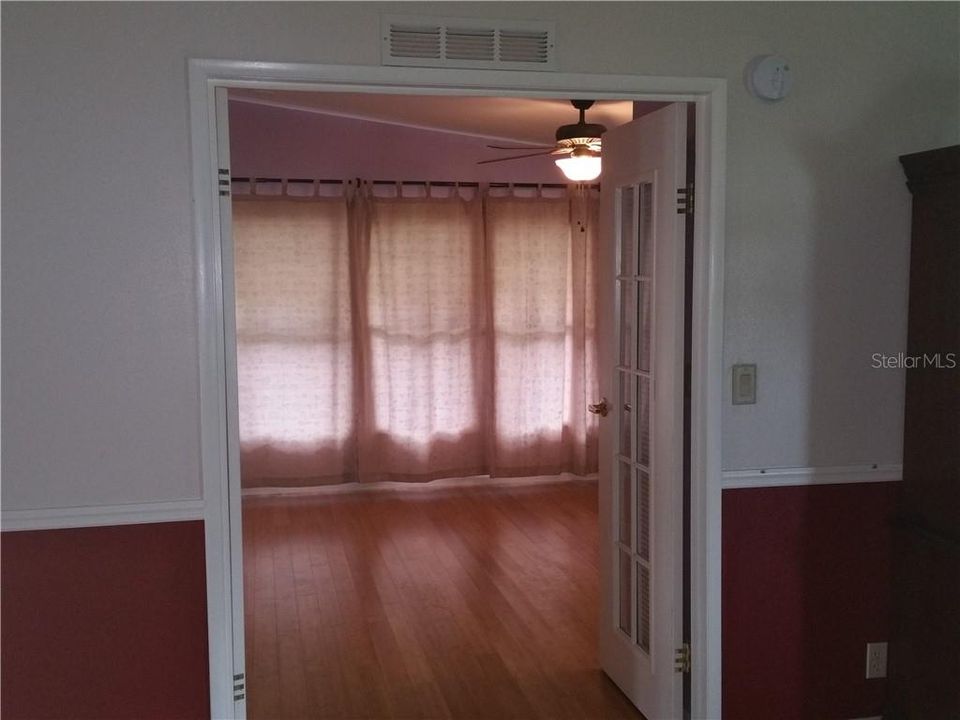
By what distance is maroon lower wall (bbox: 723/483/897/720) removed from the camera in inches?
115

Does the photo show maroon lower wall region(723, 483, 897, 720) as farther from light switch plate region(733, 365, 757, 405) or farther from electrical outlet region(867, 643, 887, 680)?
light switch plate region(733, 365, 757, 405)

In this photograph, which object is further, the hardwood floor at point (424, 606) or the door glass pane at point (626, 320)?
the hardwood floor at point (424, 606)

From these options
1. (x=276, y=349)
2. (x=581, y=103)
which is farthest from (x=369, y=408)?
(x=581, y=103)

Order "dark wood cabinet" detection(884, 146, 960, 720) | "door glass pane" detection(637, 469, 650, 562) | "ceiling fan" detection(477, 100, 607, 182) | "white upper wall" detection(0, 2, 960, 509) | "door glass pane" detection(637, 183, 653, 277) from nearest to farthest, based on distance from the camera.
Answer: "white upper wall" detection(0, 2, 960, 509)
"dark wood cabinet" detection(884, 146, 960, 720)
"door glass pane" detection(637, 183, 653, 277)
"door glass pane" detection(637, 469, 650, 562)
"ceiling fan" detection(477, 100, 607, 182)

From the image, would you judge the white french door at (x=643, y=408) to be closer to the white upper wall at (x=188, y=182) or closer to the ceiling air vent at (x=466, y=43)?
the white upper wall at (x=188, y=182)

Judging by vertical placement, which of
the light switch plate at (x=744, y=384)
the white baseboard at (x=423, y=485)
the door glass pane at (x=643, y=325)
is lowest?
the white baseboard at (x=423, y=485)

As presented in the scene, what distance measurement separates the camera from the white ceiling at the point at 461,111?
210 inches

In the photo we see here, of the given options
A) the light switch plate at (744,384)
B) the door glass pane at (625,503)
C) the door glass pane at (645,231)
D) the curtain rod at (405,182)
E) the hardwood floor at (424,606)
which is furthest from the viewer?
the curtain rod at (405,182)

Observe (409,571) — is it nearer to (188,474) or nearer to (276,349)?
(276,349)

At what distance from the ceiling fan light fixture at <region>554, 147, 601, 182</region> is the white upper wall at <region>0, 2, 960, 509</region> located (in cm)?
194

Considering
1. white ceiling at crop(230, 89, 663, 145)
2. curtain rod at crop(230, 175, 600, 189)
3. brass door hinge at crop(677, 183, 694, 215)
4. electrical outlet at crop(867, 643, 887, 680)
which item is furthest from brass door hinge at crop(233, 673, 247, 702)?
curtain rod at crop(230, 175, 600, 189)

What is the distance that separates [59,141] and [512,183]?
176 inches

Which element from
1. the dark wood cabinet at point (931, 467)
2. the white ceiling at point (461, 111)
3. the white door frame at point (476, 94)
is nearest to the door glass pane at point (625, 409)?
the white door frame at point (476, 94)

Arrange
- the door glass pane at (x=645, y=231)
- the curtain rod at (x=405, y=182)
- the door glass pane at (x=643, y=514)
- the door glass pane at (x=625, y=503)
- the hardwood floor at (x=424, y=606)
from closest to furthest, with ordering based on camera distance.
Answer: the door glass pane at (x=645, y=231) → the door glass pane at (x=643, y=514) → the door glass pane at (x=625, y=503) → the hardwood floor at (x=424, y=606) → the curtain rod at (x=405, y=182)
